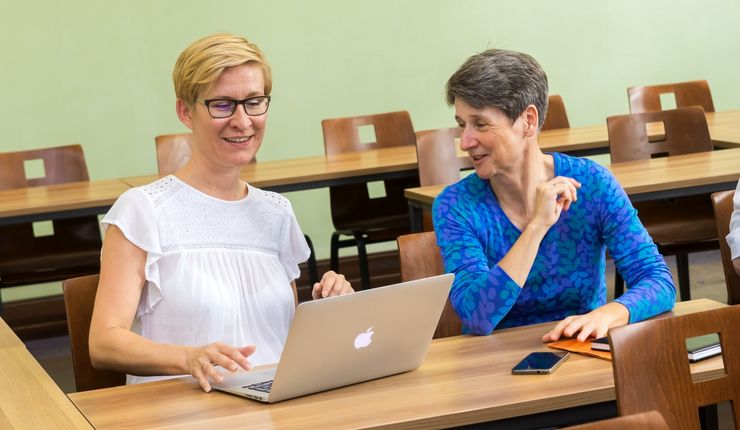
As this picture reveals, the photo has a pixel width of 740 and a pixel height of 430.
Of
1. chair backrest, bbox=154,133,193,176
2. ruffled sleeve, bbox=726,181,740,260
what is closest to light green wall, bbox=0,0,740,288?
chair backrest, bbox=154,133,193,176

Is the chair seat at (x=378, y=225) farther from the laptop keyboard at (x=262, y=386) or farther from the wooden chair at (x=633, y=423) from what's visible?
the wooden chair at (x=633, y=423)

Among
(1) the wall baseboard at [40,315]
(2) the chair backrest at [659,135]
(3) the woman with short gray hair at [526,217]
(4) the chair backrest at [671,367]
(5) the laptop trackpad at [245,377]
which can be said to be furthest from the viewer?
(1) the wall baseboard at [40,315]

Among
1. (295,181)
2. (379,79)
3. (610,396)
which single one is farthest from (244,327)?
(379,79)

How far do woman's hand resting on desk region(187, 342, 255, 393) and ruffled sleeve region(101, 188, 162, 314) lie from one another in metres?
0.26

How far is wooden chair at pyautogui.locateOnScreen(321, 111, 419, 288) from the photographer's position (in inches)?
200

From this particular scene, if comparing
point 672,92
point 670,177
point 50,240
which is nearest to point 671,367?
point 670,177

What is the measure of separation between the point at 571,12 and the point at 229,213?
471 cm

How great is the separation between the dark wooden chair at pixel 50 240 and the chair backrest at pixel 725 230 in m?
2.74

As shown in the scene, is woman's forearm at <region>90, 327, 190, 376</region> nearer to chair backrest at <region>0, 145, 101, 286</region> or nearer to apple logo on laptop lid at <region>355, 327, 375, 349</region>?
apple logo on laptop lid at <region>355, 327, 375, 349</region>

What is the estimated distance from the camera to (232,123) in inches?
88.7

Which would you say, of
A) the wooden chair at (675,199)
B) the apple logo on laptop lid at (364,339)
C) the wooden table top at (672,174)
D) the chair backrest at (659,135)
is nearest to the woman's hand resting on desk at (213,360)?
the apple logo on laptop lid at (364,339)

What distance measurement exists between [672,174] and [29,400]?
2718 millimetres

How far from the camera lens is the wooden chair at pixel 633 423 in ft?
4.42

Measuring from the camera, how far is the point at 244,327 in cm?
233
